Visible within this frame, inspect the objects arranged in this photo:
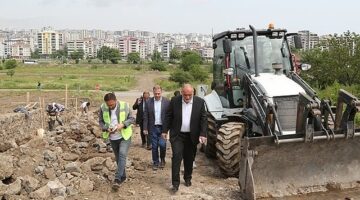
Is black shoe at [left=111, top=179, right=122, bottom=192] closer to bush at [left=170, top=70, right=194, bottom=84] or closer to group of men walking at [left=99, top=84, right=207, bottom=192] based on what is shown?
group of men walking at [left=99, top=84, right=207, bottom=192]

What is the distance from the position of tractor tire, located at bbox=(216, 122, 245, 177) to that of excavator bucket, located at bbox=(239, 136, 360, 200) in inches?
34.2

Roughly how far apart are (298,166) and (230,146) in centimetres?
118

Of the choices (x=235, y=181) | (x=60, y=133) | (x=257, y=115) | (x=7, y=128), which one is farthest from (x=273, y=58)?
(x=7, y=128)

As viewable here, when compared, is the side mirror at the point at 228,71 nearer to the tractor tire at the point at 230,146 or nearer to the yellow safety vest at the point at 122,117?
the tractor tire at the point at 230,146

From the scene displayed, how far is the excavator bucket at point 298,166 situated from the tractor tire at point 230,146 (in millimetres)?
868

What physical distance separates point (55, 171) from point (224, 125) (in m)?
2.99

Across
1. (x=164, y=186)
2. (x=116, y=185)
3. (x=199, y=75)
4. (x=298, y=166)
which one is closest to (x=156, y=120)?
(x=164, y=186)

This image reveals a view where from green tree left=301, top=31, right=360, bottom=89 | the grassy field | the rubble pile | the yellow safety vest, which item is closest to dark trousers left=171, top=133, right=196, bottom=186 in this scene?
the yellow safety vest

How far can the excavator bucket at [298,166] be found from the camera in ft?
21.7

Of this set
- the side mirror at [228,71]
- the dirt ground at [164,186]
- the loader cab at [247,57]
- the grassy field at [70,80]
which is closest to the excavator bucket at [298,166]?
the dirt ground at [164,186]

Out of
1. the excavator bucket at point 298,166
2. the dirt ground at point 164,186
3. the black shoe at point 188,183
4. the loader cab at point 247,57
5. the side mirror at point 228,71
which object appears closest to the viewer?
the excavator bucket at point 298,166

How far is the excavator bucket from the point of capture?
261 inches

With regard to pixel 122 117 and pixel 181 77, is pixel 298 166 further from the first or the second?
pixel 181 77

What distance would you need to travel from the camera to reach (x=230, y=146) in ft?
24.9
